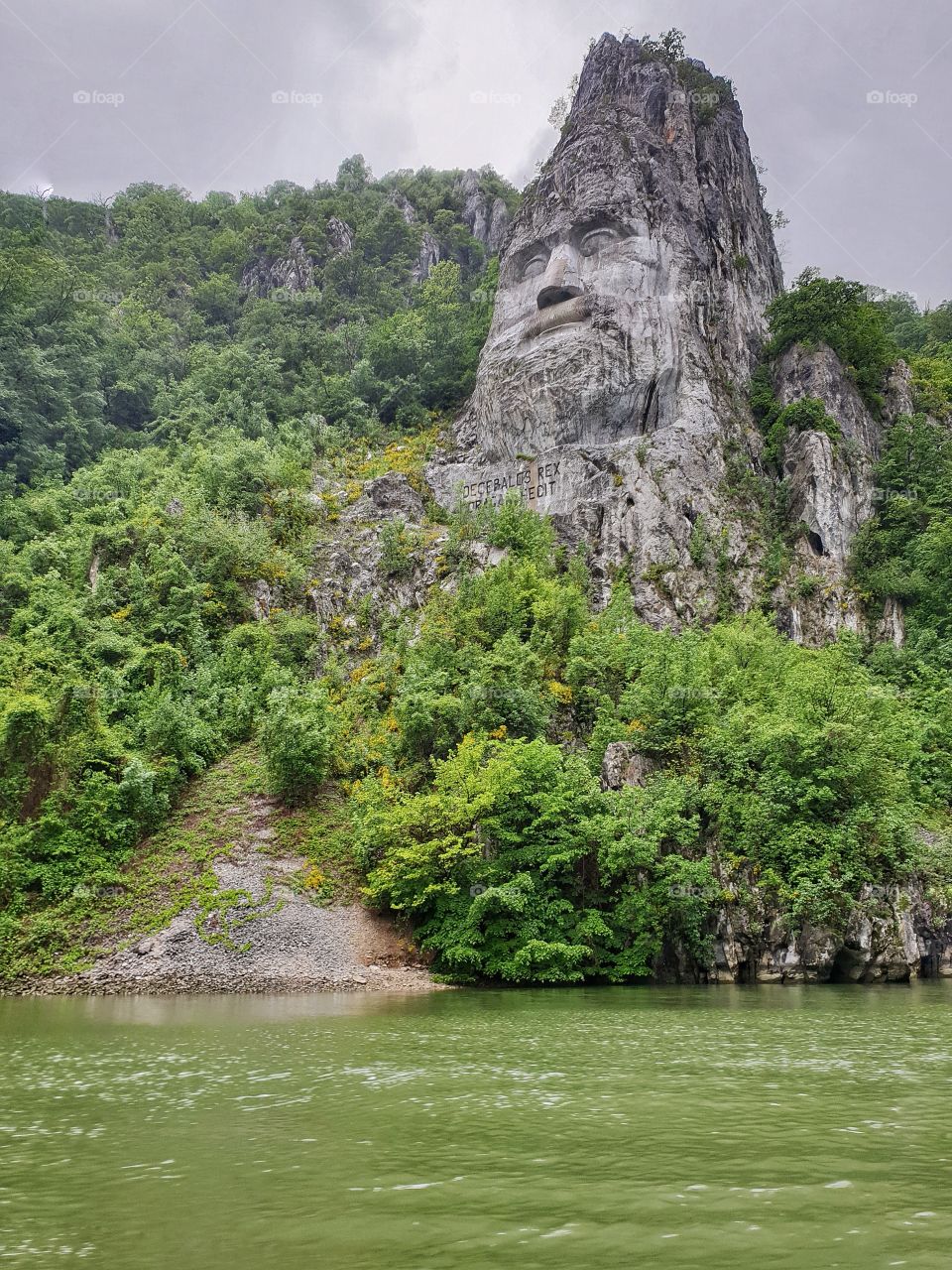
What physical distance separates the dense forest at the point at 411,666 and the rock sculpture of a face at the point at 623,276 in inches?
248

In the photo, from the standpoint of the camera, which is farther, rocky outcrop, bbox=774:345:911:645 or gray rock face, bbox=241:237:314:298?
gray rock face, bbox=241:237:314:298

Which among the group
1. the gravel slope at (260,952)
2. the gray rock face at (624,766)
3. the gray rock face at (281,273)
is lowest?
the gravel slope at (260,952)

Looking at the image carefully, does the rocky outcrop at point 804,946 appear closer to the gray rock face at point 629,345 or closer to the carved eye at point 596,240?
the gray rock face at point 629,345

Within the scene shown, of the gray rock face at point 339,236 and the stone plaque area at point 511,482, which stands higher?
the gray rock face at point 339,236

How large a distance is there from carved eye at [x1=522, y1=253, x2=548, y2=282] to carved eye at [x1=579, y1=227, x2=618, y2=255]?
10.7 feet

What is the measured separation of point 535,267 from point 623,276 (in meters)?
8.20

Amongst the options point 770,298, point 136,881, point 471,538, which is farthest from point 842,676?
point 770,298

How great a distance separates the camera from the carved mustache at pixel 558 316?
6006cm

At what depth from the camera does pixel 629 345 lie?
2302 inches

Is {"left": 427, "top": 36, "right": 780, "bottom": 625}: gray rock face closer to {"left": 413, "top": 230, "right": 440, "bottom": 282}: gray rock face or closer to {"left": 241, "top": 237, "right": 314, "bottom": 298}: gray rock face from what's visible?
{"left": 413, "top": 230, "right": 440, "bottom": 282}: gray rock face

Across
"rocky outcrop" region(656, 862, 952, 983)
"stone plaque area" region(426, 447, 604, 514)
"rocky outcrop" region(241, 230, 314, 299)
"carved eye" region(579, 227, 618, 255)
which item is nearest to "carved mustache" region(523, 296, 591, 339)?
"carved eye" region(579, 227, 618, 255)

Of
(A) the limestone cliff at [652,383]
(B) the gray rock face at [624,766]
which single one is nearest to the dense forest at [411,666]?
(B) the gray rock face at [624,766]

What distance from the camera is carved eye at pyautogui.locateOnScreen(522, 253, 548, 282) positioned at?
213 ft

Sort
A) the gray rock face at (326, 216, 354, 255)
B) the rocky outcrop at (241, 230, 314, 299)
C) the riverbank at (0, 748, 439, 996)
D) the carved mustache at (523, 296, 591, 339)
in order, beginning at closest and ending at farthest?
the riverbank at (0, 748, 439, 996), the carved mustache at (523, 296, 591, 339), the rocky outcrop at (241, 230, 314, 299), the gray rock face at (326, 216, 354, 255)
